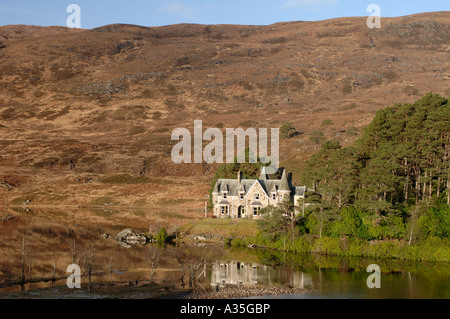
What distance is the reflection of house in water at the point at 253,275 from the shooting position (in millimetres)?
49719

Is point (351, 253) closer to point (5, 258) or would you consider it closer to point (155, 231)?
point (155, 231)

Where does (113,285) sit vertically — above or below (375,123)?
below

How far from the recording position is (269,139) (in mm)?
189125

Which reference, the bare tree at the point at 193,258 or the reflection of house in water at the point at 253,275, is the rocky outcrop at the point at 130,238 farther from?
Result: the reflection of house in water at the point at 253,275

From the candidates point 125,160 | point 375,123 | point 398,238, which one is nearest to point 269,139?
point 125,160

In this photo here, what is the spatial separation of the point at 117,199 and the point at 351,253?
244ft

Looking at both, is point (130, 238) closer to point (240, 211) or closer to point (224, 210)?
point (224, 210)

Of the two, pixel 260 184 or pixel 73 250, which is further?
pixel 260 184

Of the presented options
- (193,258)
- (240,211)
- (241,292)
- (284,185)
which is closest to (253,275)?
(241,292)

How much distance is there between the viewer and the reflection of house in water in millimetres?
49719

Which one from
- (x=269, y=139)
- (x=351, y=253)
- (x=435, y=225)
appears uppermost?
(x=269, y=139)

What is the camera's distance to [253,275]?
174 feet

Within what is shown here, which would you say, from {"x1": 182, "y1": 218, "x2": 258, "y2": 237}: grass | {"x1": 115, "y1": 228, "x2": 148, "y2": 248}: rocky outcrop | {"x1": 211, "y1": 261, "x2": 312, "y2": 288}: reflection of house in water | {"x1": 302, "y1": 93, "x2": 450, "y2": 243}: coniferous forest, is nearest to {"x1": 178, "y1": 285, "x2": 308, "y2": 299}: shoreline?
{"x1": 211, "y1": 261, "x2": 312, "y2": 288}: reflection of house in water

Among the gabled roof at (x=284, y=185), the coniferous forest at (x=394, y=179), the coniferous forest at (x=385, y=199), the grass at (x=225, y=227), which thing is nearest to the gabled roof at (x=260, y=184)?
the gabled roof at (x=284, y=185)
